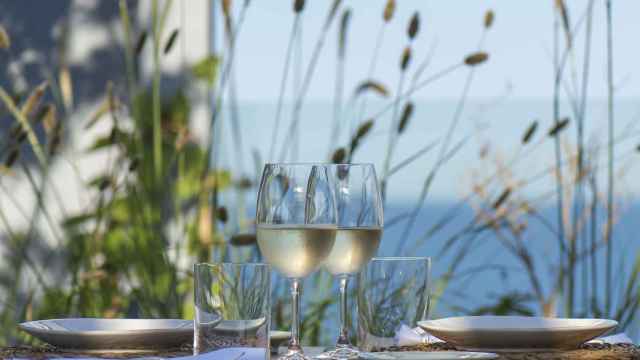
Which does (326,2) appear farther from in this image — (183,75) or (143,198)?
(143,198)

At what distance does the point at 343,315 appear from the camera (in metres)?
1.12

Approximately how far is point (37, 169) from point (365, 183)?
2.28 meters

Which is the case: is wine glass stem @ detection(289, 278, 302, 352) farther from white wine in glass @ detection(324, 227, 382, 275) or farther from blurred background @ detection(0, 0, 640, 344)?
blurred background @ detection(0, 0, 640, 344)

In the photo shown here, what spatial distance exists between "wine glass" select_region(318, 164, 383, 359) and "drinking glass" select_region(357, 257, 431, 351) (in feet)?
0.08

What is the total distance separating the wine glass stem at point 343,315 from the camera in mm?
1117

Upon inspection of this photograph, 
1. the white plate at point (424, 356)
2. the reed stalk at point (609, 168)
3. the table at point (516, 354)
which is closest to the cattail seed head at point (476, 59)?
the reed stalk at point (609, 168)

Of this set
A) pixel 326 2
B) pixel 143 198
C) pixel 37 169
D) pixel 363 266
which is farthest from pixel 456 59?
pixel 363 266

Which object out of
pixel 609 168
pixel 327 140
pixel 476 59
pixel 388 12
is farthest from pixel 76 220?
pixel 609 168

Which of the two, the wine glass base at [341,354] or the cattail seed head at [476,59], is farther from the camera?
the cattail seed head at [476,59]

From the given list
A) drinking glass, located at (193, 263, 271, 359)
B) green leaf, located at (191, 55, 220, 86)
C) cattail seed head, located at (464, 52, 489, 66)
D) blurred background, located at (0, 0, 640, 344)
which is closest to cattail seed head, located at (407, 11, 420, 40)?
blurred background, located at (0, 0, 640, 344)

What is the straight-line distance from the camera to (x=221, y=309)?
3.33ft

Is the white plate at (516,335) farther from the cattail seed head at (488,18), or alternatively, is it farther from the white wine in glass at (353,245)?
the cattail seed head at (488,18)

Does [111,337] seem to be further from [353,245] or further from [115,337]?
[353,245]

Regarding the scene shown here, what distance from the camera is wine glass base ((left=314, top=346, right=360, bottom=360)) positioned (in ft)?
3.56
